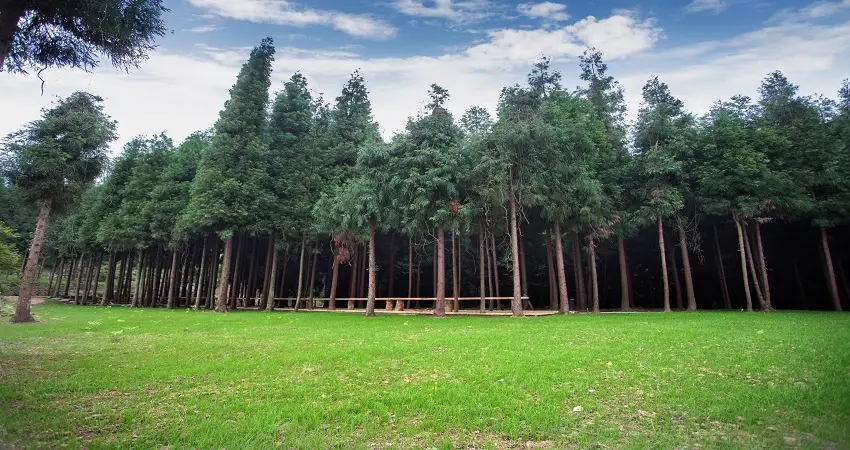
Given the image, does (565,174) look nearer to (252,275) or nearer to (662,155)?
(662,155)

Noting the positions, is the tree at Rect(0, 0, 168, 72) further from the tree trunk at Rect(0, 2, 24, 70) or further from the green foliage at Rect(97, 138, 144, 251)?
the green foliage at Rect(97, 138, 144, 251)

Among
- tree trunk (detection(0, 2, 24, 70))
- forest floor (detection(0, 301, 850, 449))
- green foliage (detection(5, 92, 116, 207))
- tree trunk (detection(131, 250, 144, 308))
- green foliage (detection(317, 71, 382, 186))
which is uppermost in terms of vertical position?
green foliage (detection(317, 71, 382, 186))

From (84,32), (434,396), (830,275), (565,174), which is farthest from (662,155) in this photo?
(84,32)

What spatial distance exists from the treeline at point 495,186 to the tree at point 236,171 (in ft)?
0.40

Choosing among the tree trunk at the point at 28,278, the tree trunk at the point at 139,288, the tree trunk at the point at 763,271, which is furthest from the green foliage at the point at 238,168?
the tree trunk at the point at 763,271

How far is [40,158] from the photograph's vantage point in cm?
1931

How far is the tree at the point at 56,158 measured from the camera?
1912 centimetres

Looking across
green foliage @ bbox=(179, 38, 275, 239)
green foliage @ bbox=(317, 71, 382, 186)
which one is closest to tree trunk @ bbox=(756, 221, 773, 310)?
green foliage @ bbox=(317, 71, 382, 186)

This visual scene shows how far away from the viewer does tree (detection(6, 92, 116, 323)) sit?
19.1 m

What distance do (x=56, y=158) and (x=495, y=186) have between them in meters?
21.6

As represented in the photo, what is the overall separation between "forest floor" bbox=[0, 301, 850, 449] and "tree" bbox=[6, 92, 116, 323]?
11607mm

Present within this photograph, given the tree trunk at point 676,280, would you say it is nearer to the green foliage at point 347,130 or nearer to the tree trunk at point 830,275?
the tree trunk at point 830,275

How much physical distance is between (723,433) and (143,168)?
144 feet

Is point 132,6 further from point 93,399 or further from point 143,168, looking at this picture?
point 143,168
